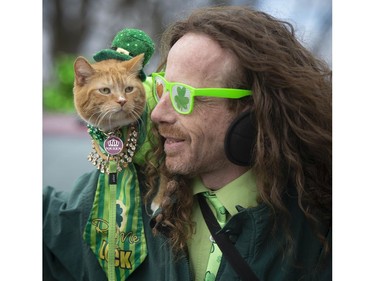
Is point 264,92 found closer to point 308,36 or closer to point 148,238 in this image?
point 308,36

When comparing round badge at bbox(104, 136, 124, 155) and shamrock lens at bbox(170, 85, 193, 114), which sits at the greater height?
shamrock lens at bbox(170, 85, 193, 114)

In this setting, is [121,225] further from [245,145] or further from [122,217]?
[245,145]

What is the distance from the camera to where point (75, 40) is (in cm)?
167

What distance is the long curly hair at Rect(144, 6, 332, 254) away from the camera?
61.8 inches

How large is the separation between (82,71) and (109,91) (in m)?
0.08

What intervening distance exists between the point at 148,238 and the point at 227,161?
0.27m

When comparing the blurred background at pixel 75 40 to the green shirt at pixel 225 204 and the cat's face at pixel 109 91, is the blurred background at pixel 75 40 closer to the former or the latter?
the cat's face at pixel 109 91

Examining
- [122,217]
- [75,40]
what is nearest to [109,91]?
[75,40]

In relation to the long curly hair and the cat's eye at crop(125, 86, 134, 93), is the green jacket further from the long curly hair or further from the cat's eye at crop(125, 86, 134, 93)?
the cat's eye at crop(125, 86, 134, 93)

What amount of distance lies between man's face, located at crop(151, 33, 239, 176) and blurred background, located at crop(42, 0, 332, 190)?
0.33 feet

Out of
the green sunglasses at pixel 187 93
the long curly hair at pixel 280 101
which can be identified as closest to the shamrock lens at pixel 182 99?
the green sunglasses at pixel 187 93

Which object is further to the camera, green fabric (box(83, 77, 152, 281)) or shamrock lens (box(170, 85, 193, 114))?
green fabric (box(83, 77, 152, 281))

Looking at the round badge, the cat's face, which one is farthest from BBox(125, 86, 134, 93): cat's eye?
the round badge
